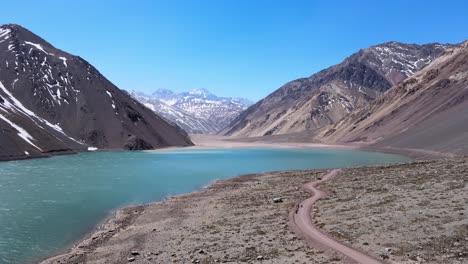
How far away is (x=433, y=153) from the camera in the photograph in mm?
105125

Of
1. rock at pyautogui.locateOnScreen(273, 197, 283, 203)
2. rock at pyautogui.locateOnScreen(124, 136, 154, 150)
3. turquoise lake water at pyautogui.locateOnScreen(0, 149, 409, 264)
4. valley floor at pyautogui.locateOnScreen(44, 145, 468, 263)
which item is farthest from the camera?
rock at pyautogui.locateOnScreen(124, 136, 154, 150)

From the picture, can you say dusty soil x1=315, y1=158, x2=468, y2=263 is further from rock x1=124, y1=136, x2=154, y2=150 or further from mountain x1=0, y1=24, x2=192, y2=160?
rock x1=124, y1=136, x2=154, y2=150

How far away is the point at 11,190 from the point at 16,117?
83306 mm

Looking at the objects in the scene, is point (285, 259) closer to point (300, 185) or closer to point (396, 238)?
point (396, 238)

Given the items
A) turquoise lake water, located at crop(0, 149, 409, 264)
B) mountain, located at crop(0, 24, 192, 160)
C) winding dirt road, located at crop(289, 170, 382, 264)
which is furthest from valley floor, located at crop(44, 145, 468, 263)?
mountain, located at crop(0, 24, 192, 160)

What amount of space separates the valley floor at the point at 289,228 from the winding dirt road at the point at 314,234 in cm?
55

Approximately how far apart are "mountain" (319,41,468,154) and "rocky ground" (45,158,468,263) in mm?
68238

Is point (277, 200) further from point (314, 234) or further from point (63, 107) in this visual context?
point (63, 107)

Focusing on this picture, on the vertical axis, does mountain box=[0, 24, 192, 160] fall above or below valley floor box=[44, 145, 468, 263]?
above

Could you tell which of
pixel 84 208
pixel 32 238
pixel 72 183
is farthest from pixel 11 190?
pixel 32 238

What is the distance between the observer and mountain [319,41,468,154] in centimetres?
11569

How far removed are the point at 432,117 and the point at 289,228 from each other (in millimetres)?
137153

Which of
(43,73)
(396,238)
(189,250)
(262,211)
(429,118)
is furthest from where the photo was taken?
(43,73)

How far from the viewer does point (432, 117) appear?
150 m
